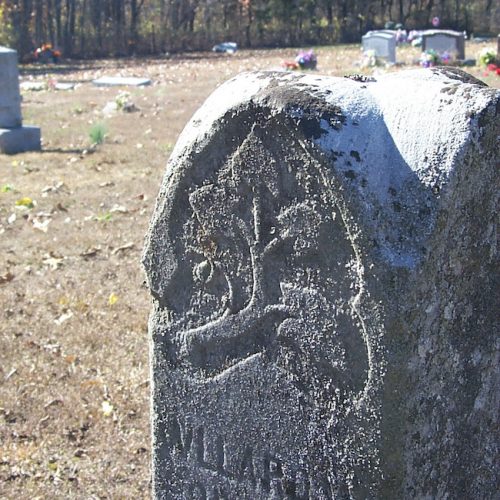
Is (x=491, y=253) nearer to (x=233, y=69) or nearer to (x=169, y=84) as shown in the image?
(x=169, y=84)

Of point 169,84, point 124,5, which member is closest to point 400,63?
point 169,84

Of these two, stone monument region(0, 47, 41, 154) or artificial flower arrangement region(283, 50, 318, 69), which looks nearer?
stone monument region(0, 47, 41, 154)

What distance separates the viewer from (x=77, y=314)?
5.26 m

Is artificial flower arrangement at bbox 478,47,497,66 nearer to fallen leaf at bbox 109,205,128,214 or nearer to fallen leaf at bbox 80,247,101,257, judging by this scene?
fallen leaf at bbox 109,205,128,214

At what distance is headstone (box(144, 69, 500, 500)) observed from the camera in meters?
1.96

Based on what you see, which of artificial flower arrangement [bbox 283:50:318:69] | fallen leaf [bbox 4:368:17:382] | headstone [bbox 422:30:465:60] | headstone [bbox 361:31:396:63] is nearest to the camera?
fallen leaf [bbox 4:368:17:382]

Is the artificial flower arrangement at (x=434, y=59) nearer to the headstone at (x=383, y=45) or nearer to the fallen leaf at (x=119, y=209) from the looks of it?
the headstone at (x=383, y=45)

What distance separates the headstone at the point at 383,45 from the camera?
19812 mm

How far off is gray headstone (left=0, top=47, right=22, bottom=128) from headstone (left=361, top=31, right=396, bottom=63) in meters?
10.7

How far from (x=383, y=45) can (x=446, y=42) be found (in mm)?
1375

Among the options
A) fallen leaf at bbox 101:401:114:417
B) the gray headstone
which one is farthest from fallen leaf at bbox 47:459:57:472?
the gray headstone

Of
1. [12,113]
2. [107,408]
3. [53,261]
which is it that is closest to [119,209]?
[53,261]

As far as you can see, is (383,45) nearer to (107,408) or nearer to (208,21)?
(208,21)

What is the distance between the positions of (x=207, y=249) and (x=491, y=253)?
687 millimetres
